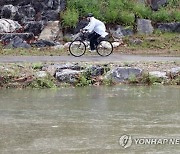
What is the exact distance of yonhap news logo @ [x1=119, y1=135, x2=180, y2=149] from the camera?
320 inches

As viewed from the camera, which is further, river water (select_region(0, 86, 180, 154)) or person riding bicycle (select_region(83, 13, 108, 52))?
person riding bicycle (select_region(83, 13, 108, 52))

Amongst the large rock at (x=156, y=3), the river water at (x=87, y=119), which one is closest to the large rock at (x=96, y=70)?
the river water at (x=87, y=119)

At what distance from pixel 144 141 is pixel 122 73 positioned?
675cm

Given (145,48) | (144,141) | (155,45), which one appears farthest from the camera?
(155,45)

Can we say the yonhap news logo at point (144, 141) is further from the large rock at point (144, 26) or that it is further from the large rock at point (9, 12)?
the large rock at point (9, 12)

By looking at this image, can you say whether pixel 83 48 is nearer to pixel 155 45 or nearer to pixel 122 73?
pixel 155 45

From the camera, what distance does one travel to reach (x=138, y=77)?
15.0 metres

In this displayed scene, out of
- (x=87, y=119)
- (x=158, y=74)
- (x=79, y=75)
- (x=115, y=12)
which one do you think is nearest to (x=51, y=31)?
(x=115, y=12)

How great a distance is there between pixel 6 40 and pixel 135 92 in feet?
34.0

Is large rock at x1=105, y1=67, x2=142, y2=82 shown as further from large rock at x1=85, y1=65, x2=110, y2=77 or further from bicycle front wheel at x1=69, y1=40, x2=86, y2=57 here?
bicycle front wheel at x1=69, y1=40, x2=86, y2=57

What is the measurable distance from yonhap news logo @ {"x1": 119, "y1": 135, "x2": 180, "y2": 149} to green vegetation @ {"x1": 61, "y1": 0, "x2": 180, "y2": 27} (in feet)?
51.6

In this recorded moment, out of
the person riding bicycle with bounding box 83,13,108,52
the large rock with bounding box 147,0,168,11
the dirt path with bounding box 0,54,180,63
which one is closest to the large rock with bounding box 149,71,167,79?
the dirt path with bounding box 0,54,180,63

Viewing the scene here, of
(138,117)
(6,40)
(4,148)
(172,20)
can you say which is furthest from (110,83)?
(172,20)

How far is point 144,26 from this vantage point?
2450 cm
